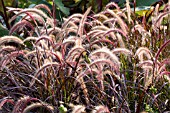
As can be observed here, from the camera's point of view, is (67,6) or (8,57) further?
(67,6)

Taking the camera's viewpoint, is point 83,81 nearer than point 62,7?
Yes

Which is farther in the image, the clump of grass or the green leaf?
the green leaf

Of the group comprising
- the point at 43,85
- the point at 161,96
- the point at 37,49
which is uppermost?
the point at 37,49

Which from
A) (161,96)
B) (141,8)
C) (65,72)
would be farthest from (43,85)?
(141,8)

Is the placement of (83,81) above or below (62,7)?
below

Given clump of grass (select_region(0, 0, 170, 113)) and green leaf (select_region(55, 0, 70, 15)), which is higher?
green leaf (select_region(55, 0, 70, 15))

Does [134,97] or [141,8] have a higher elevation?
[141,8]

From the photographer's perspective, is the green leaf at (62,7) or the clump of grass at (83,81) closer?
the clump of grass at (83,81)

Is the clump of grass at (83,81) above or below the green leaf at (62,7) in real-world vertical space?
below

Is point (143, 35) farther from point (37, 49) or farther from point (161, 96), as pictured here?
point (37, 49)

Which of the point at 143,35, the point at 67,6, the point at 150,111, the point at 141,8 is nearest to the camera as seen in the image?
the point at 150,111

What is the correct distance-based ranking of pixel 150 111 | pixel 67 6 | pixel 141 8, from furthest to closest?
pixel 67 6 < pixel 141 8 < pixel 150 111
